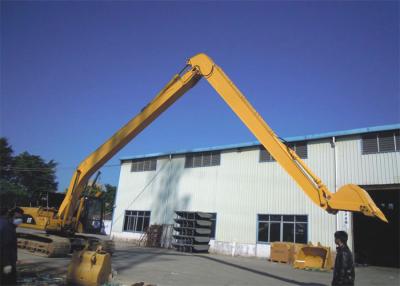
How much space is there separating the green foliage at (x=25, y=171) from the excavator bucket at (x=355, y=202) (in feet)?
165

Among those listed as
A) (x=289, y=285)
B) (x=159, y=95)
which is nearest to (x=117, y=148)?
(x=159, y=95)

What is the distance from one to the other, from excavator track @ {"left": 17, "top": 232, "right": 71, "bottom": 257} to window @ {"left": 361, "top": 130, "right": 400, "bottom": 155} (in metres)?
15.6

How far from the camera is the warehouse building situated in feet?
62.4

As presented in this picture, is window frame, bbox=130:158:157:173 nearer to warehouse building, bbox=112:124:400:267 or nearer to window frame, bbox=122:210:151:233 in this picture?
warehouse building, bbox=112:124:400:267

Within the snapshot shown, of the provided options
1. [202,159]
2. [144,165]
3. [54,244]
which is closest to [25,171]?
[144,165]

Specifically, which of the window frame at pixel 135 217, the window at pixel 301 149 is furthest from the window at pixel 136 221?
the window at pixel 301 149

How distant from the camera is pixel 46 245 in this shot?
14.8m

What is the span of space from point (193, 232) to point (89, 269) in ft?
50.6

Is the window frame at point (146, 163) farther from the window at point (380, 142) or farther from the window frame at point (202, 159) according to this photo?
the window at point (380, 142)

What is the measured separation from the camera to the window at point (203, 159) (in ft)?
85.9

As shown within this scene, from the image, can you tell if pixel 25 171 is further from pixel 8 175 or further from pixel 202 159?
pixel 202 159

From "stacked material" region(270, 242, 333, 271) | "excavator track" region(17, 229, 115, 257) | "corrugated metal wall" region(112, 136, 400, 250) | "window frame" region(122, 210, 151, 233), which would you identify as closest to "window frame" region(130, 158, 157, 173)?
"corrugated metal wall" region(112, 136, 400, 250)

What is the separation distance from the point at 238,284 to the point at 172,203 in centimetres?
1710

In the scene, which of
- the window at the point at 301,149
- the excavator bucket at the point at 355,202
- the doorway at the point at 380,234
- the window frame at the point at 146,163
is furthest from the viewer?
the window frame at the point at 146,163
